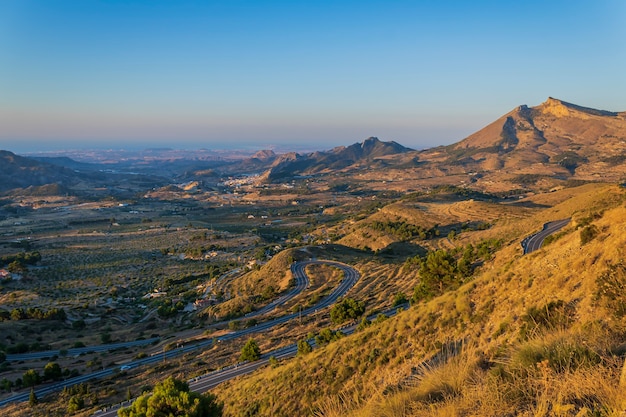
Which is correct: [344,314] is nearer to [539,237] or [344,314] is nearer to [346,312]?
[346,312]

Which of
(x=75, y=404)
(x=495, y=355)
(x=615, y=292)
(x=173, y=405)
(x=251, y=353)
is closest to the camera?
(x=495, y=355)

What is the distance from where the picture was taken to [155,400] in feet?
45.9

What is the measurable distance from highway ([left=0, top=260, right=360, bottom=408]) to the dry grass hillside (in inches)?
522

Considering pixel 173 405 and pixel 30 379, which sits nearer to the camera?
pixel 173 405

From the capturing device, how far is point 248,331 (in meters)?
40.3

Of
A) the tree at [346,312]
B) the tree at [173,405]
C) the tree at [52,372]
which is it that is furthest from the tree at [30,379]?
the tree at [346,312]

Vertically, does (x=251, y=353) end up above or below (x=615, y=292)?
below

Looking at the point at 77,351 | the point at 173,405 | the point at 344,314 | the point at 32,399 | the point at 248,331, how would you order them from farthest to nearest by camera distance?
1. the point at 248,331
2. the point at 77,351
3. the point at 344,314
4. the point at 32,399
5. the point at 173,405

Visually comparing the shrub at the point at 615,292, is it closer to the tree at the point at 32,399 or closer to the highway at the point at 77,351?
the tree at the point at 32,399

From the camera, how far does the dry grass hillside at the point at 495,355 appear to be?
4.12m

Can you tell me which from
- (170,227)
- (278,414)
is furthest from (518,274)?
(170,227)

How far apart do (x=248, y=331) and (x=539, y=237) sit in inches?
1323

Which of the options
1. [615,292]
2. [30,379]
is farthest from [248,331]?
[615,292]

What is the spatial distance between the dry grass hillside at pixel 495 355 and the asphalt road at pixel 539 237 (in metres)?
18.4
